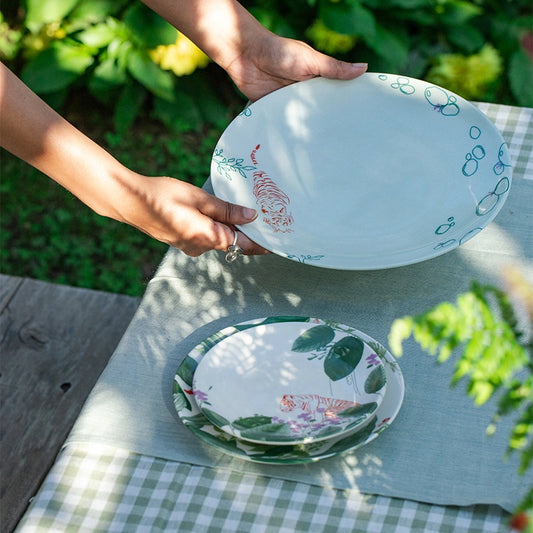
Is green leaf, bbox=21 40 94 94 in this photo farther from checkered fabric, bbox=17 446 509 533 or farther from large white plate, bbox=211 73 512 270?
checkered fabric, bbox=17 446 509 533

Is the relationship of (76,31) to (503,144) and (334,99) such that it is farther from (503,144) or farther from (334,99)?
(503,144)

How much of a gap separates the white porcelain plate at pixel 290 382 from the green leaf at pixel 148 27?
1.76 metres

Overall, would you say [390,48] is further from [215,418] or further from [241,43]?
[215,418]

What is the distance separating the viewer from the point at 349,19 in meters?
2.53

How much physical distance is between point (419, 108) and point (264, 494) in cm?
70

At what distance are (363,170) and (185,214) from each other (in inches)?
11.6

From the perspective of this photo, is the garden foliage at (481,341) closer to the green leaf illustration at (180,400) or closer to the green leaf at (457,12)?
the green leaf illustration at (180,400)

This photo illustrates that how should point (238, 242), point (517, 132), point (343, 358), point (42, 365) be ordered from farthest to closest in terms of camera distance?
1. point (42, 365)
2. point (517, 132)
3. point (238, 242)
4. point (343, 358)

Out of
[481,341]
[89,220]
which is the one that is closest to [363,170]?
[481,341]

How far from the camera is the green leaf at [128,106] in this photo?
2746mm

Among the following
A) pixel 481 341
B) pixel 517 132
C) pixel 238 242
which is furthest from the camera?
pixel 517 132

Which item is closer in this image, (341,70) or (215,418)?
(215,418)

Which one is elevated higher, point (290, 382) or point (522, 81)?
point (290, 382)

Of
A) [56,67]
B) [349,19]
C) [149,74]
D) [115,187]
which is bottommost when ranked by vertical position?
[349,19]
